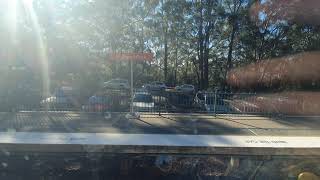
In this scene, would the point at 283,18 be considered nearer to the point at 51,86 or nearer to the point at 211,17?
the point at 211,17

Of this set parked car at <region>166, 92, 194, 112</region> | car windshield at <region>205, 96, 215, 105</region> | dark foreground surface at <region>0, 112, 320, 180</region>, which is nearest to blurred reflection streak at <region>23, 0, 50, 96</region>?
parked car at <region>166, 92, 194, 112</region>

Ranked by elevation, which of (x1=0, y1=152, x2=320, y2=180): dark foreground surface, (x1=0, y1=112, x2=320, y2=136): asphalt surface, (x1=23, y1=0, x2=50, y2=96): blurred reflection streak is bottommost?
(x1=0, y1=112, x2=320, y2=136): asphalt surface

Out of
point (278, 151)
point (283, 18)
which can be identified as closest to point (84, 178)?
point (278, 151)

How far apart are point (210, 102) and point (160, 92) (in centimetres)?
246

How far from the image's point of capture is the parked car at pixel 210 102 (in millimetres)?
15258

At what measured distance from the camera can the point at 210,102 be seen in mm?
15508

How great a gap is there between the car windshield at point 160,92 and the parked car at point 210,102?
0.05 m

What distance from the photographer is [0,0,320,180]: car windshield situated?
5031mm

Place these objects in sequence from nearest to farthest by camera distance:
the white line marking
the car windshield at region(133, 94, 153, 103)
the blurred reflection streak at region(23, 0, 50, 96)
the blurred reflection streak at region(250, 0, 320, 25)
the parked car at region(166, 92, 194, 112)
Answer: the white line marking
the car windshield at region(133, 94, 153, 103)
the parked car at region(166, 92, 194, 112)
the blurred reflection streak at region(250, 0, 320, 25)
the blurred reflection streak at region(23, 0, 50, 96)

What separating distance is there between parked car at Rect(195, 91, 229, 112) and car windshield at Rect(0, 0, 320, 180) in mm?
54

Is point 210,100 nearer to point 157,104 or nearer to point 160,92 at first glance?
point 157,104

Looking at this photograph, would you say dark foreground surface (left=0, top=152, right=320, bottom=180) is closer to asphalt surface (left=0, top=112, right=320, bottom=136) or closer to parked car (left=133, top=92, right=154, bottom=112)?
asphalt surface (left=0, top=112, right=320, bottom=136)

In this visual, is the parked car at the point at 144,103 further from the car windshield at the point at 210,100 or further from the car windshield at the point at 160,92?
the car windshield at the point at 210,100

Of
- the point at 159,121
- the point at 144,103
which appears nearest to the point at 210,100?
the point at 144,103
